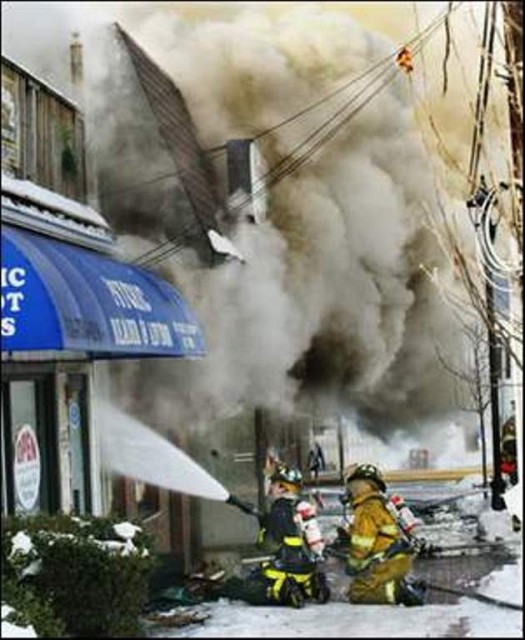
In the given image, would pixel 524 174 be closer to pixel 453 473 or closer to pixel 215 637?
pixel 453 473

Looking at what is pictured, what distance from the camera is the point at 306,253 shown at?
6160 millimetres

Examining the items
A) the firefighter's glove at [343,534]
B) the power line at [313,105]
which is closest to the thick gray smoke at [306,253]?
the power line at [313,105]

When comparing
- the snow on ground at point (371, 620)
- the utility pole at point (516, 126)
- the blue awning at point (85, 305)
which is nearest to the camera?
the utility pole at point (516, 126)

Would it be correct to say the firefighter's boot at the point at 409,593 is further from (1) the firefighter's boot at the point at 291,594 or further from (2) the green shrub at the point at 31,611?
(2) the green shrub at the point at 31,611

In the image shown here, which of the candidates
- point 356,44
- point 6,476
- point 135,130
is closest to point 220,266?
point 135,130

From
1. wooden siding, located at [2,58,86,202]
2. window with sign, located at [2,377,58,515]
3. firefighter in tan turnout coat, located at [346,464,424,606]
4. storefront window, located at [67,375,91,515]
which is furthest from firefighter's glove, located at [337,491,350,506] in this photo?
wooden siding, located at [2,58,86,202]

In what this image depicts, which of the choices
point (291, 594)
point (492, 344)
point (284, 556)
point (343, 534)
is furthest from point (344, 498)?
point (492, 344)

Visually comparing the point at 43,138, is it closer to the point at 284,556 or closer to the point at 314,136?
the point at 314,136

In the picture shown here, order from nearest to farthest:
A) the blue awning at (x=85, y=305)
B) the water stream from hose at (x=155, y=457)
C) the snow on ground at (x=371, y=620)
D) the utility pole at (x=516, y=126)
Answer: the utility pole at (x=516, y=126)
the snow on ground at (x=371, y=620)
the blue awning at (x=85, y=305)
the water stream from hose at (x=155, y=457)

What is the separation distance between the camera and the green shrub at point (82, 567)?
5.91 meters

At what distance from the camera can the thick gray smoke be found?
6.00 meters

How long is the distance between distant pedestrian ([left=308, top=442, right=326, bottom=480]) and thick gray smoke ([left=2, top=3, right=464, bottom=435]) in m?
0.20

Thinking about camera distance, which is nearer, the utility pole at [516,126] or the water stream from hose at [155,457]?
the utility pole at [516,126]

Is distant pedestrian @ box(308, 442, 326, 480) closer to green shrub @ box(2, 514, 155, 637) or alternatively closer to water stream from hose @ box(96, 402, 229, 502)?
water stream from hose @ box(96, 402, 229, 502)
